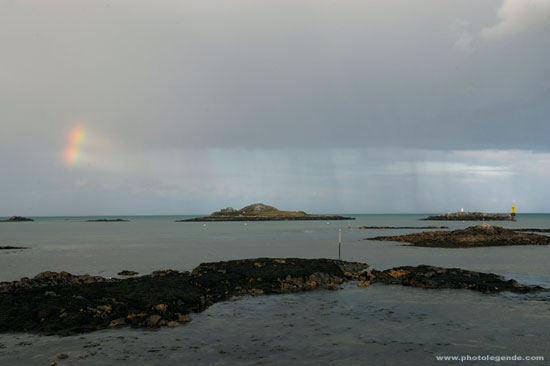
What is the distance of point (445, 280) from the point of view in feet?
102

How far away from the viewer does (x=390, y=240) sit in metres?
83.7

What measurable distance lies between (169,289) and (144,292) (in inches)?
62.8

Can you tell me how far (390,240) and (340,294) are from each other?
59.4 meters

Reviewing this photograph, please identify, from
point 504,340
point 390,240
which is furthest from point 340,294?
point 390,240

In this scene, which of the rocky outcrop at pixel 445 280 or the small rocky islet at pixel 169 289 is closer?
the small rocky islet at pixel 169 289

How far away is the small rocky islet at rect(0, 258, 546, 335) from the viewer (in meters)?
20.2

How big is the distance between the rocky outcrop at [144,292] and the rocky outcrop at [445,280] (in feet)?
10.6

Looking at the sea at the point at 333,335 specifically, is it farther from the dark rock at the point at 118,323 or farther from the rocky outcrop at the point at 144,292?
the rocky outcrop at the point at 144,292

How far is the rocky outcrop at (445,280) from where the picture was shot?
2864cm

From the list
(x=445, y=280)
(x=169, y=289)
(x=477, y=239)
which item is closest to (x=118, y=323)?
(x=169, y=289)

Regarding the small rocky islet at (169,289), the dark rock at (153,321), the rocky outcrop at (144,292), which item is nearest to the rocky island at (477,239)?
the small rocky islet at (169,289)

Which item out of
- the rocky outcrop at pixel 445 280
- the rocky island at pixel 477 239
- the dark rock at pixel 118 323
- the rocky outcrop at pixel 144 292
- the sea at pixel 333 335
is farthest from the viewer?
the rocky island at pixel 477 239

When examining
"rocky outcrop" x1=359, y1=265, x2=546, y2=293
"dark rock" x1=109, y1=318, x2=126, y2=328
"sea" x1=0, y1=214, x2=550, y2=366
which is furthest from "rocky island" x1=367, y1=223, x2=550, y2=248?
"dark rock" x1=109, y1=318, x2=126, y2=328

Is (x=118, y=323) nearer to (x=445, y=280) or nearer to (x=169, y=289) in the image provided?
(x=169, y=289)
